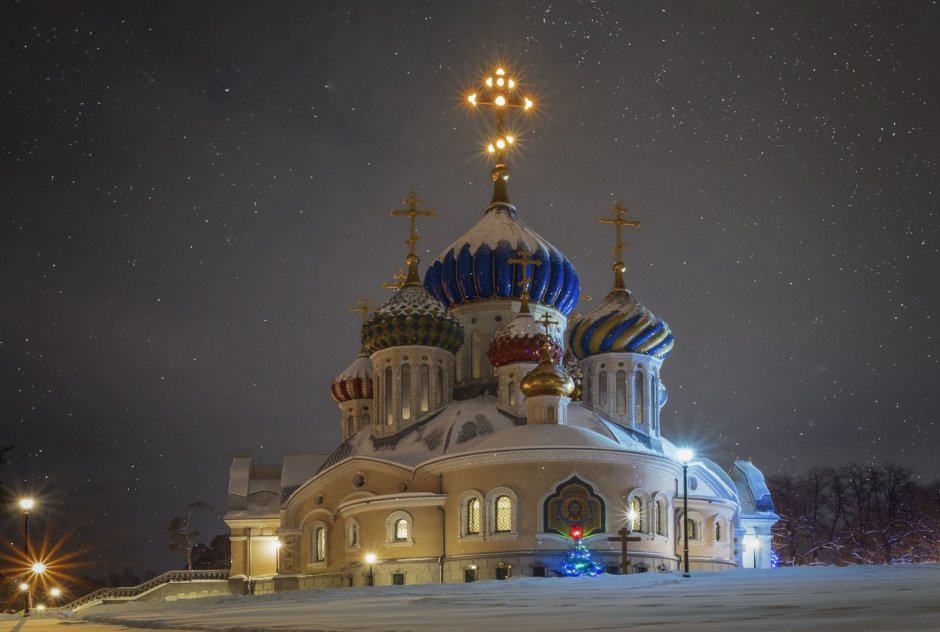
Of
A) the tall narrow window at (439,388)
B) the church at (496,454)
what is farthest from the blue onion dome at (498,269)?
the tall narrow window at (439,388)

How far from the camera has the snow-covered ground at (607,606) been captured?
9.30 m

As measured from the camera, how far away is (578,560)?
3241 centimetres

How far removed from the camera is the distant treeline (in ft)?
171

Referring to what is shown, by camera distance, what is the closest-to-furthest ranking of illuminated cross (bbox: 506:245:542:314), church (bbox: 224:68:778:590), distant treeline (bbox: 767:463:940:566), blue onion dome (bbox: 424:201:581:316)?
church (bbox: 224:68:778:590)
illuminated cross (bbox: 506:245:542:314)
blue onion dome (bbox: 424:201:581:316)
distant treeline (bbox: 767:463:940:566)

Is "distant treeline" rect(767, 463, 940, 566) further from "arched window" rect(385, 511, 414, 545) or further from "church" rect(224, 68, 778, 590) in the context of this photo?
"arched window" rect(385, 511, 414, 545)

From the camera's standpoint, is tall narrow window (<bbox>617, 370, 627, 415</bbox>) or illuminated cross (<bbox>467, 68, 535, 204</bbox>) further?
illuminated cross (<bbox>467, 68, 535, 204</bbox>)

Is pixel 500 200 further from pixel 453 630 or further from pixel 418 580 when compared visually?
pixel 453 630

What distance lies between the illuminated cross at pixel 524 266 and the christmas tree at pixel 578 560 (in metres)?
8.72

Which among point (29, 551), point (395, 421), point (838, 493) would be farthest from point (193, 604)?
point (838, 493)

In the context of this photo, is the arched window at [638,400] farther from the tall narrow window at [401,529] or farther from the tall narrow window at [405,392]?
the tall narrow window at [401,529]

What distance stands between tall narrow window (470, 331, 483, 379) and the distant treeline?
19658mm

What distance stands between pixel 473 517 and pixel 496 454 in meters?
1.99

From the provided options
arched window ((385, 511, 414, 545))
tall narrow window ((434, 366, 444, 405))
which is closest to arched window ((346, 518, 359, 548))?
arched window ((385, 511, 414, 545))

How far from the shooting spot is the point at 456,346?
40.7 m
